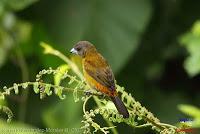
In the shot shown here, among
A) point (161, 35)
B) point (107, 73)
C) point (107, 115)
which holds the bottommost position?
point (107, 115)

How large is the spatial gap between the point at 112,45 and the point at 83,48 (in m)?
1.98

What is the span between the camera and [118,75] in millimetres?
4820

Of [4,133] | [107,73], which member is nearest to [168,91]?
[107,73]

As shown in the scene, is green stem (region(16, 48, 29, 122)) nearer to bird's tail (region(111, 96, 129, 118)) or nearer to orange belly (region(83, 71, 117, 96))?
orange belly (region(83, 71, 117, 96))

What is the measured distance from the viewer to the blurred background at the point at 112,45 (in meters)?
4.65

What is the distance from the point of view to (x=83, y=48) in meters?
2.75

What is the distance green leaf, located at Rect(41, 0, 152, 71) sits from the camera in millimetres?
4648

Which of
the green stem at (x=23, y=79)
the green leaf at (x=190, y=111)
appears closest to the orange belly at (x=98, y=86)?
the green leaf at (x=190, y=111)

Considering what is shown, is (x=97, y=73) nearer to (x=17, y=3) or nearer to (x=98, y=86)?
(x=98, y=86)

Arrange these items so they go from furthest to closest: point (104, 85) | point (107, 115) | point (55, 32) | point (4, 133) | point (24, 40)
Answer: point (24, 40) < point (55, 32) < point (104, 85) < point (4, 133) < point (107, 115)

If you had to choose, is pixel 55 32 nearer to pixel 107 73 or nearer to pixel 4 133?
pixel 107 73

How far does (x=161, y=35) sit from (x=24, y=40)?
3.56ft

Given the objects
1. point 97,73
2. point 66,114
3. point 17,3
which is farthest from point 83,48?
point 17,3

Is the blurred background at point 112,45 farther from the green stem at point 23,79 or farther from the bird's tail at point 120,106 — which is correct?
the bird's tail at point 120,106
